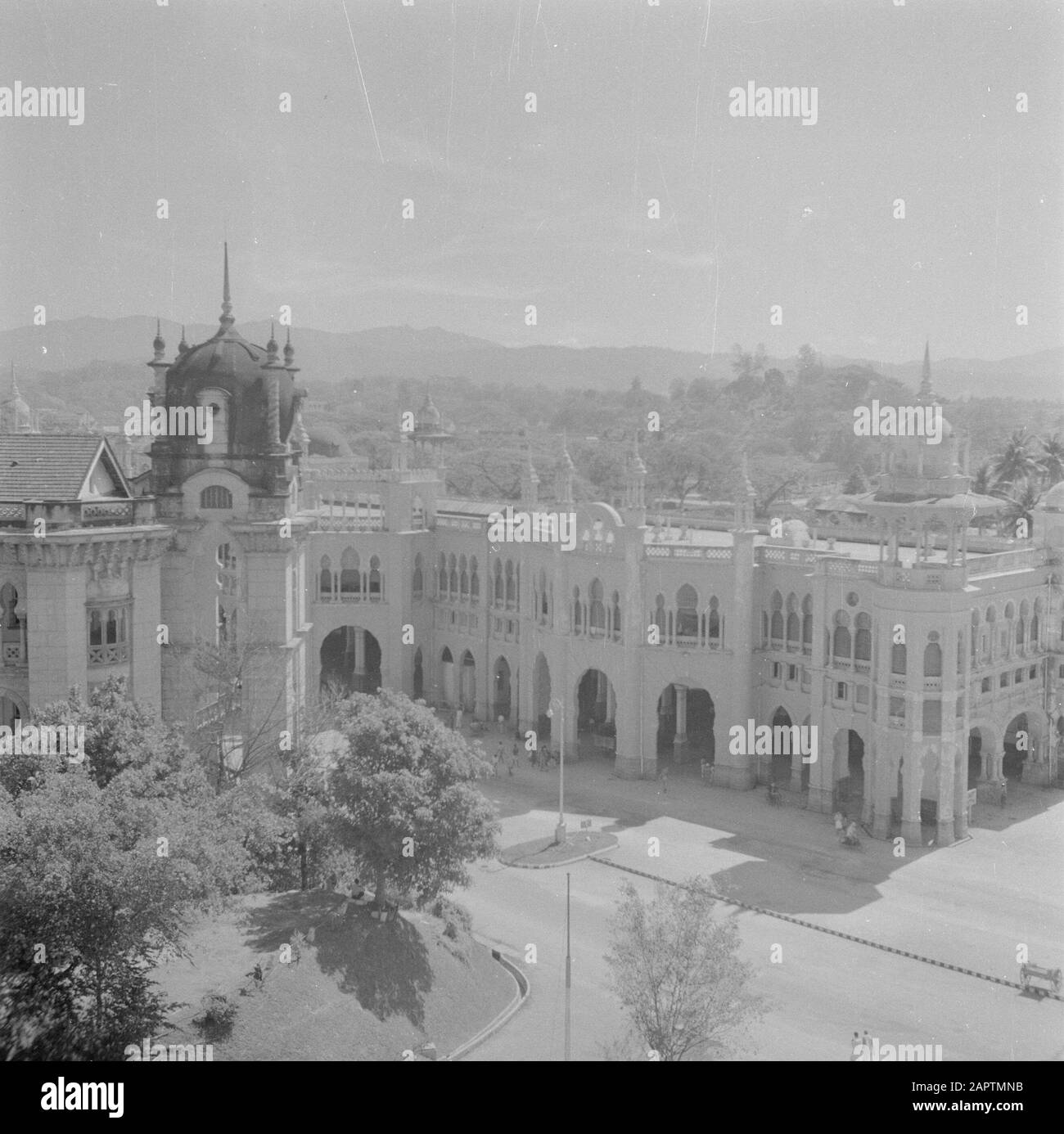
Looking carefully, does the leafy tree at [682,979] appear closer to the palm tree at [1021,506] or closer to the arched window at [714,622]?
the arched window at [714,622]

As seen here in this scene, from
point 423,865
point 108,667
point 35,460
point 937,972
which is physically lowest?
point 937,972

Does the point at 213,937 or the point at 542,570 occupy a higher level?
the point at 542,570

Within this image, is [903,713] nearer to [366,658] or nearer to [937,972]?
[937,972]

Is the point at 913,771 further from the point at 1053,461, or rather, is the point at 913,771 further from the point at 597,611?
the point at 1053,461

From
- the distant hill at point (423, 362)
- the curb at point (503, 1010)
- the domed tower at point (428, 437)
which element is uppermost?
the distant hill at point (423, 362)

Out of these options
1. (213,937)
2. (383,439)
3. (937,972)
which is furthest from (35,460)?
(383,439)

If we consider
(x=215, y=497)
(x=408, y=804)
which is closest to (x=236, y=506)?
(x=215, y=497)

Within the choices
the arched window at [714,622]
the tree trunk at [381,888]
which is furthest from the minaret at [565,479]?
the tree trunk at [381,888]
